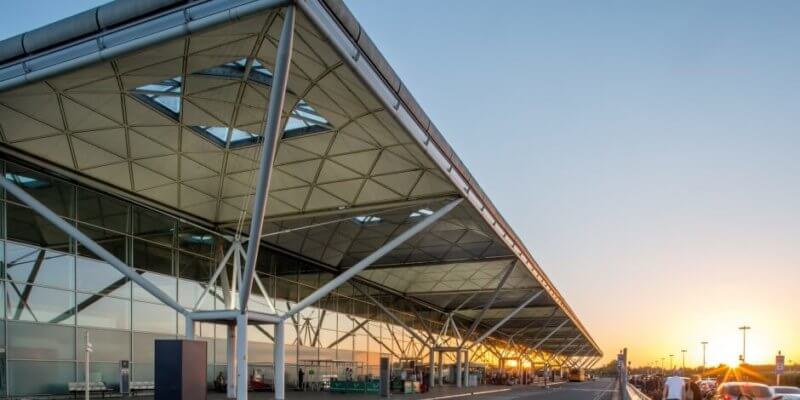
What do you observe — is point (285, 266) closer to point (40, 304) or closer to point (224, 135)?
point (224, 135)

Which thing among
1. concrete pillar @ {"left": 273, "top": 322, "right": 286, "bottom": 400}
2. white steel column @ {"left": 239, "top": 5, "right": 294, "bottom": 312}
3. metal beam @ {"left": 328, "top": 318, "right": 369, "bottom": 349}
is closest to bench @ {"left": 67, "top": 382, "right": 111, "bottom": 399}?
concrete pillar @ {"left": 273, "top": 322, "right": 286, "bottom": 400}

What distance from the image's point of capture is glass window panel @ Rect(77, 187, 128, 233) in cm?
2580

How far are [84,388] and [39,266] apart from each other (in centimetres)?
471

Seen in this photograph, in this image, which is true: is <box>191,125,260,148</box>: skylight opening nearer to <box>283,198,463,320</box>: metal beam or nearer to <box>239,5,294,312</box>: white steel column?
<box>239,5,294,312</box>: white steel column

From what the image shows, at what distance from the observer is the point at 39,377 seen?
917 inches

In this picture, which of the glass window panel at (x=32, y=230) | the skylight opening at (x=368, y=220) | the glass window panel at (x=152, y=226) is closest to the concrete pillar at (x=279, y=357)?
the glass window panel at (x=152, y=226)

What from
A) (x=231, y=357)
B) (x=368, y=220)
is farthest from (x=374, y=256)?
(x=368, y=220)

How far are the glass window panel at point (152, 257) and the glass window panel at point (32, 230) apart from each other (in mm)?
3487

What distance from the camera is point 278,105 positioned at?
1655 cm

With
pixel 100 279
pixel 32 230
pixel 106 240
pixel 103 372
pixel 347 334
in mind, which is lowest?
pixel 347 334

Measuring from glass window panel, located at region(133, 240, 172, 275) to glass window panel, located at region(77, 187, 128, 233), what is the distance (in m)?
1.14

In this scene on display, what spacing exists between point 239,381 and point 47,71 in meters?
11.5

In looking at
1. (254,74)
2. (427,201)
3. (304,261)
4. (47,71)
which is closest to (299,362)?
(304,261)

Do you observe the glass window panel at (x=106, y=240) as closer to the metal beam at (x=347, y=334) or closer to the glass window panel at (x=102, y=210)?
the glass window panel at (x=102, y=210)
